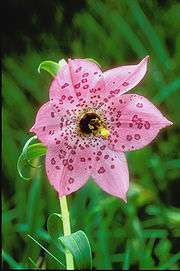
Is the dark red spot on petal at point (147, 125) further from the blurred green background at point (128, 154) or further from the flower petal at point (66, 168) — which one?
the blurred green background at point (128, 154)

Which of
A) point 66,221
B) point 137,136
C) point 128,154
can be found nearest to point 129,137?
point 137,136

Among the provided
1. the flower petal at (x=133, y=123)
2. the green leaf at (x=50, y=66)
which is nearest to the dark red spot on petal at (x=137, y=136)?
the flower petal at (x=133, y=123)

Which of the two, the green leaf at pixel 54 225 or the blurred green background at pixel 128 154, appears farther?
the blurred green background at pixel 128 154

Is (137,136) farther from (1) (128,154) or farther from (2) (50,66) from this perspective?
(1) (128,154)

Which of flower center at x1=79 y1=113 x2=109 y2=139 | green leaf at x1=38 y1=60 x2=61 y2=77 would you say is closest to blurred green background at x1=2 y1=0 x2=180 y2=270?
flower center at x1=79 y1=113 x2=109 y2=139

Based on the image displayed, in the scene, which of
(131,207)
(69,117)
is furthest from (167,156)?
(69,117)

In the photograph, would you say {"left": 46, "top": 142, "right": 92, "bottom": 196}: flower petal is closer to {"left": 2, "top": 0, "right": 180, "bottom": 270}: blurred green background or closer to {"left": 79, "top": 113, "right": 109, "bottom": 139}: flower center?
{"left": 79, "top": 113, "right": 109, "bottom": 139}: flower center

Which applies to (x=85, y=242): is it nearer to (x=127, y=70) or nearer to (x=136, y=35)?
(x=127, y=70)
